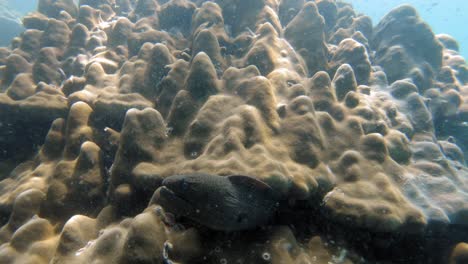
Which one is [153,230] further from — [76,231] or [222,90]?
[222,90]

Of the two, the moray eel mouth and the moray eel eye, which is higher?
the moray eel eye

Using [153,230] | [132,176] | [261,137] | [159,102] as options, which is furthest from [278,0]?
[153,230]

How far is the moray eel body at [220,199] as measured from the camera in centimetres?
261

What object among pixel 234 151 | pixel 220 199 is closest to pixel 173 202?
pixel 220 199

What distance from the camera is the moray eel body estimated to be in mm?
2613

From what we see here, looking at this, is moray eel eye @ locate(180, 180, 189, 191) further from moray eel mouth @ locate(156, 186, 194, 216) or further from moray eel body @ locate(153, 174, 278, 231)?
moray eel mouth @ locate(156, 186, 194, 216)

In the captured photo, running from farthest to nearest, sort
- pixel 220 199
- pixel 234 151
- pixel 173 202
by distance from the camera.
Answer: pixel 234 151 → pixel 173 202 → pixel 220 199

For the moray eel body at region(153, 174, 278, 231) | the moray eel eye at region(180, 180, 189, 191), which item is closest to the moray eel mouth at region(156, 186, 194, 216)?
the moray eel body at region(153, 174, 278, 231)

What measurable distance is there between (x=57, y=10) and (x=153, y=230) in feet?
32.7

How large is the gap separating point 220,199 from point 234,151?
76cm

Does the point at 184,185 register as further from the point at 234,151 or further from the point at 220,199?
the point at 234,151

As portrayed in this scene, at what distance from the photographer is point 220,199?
2.61 metres

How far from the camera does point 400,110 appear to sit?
5.41 meters

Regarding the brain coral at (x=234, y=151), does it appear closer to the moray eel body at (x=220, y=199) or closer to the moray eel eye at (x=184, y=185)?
the moray eel body at (x=220, y=199)
